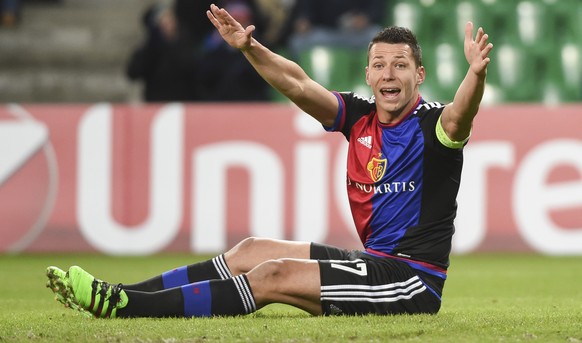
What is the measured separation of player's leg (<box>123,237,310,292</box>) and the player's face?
0.95m

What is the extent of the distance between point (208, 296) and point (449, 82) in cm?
929

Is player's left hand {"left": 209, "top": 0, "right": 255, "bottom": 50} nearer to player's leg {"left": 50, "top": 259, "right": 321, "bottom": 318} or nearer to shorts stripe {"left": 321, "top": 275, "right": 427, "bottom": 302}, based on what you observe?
player's leg {"left": 50, "top": 259, "right": 321, "bottom": 318}

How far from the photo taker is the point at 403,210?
6.22 metres

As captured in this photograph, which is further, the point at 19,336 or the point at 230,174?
the point at 230,174

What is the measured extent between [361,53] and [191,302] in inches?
355

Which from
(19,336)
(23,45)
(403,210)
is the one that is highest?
(23,45)

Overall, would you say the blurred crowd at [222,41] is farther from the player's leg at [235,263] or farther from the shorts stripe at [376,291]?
the shorts stripe at [376,291]

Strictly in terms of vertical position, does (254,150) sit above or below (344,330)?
above

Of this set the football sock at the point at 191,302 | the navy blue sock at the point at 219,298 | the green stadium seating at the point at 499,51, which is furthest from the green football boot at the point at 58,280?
the green stadium seating at the point at 499,51

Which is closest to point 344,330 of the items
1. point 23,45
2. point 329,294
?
point 329,294

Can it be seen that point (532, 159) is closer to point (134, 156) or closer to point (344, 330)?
point (134, 156)

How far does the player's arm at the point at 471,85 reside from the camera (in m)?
5.68

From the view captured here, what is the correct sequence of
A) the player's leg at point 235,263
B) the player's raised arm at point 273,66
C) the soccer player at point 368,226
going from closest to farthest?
the soccer player at point 368,226 < the player's raised arm at point 273,66 < the player's leg at point 235,263

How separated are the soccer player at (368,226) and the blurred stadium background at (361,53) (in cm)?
805
